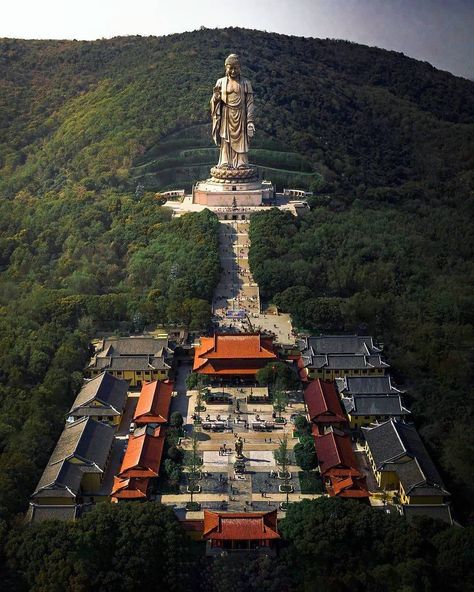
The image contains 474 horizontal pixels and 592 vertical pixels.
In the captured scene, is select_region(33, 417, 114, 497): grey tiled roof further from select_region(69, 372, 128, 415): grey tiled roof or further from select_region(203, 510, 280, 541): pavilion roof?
select_region(203, 510, 280, 541): pavilion roof

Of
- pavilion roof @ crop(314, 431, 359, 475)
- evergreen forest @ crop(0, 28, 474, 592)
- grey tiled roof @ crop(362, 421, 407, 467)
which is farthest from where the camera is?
grey tiled roof @ crop(362, 421, 407, 467)

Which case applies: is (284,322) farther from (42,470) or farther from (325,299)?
(42,470)

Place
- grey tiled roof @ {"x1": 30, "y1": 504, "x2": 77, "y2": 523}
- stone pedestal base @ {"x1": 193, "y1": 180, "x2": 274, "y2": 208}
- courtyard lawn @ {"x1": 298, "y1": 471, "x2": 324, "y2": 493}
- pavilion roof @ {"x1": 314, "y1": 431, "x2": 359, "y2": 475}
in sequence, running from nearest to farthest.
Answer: grey tiled roof @ {"x1": 30, "y1": 504, "x2": 77, "y2": 523} → courtyard lawn @ {"x1": 298, "y1": 471, "x2": 324, "y2": 493} → pavilion roof @ {"x1": 314, "y1": 431, "x2": 359, "y2": 475} → stone pedestal base @ {"x1": 193, "y1": 180, "x2": 274, "y2": 208}

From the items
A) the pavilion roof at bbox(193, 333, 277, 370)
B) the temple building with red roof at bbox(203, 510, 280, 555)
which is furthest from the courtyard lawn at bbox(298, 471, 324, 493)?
the pavilion roof at bbox(193, 333, 277, 370)

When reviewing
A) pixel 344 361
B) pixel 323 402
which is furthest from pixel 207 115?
pixel 323 402

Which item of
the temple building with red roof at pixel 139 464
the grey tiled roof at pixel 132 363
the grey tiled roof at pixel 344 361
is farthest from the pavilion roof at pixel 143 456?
the grey tiled roof at pixel 344 361

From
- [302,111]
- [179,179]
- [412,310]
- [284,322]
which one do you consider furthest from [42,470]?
[302,111]

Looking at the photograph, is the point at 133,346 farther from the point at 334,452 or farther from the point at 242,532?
the point at 242,532
